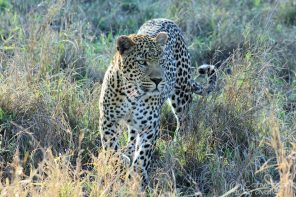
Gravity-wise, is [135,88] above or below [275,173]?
above

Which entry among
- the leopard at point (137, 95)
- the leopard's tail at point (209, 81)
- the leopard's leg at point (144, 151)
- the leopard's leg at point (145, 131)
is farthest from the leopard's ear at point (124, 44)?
the leopard's tail at point (209, 81)

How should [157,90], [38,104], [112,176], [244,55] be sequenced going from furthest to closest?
[244,55] < [38,104] < [157,90] < [112,176]

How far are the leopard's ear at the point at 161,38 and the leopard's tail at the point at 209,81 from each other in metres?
0.90

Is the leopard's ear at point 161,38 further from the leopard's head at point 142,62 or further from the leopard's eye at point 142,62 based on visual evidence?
the leopard's eye at point 142,62

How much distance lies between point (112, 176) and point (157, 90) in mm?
1374

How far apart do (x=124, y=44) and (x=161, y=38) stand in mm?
455

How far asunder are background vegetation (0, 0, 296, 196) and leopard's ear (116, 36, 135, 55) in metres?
0.91

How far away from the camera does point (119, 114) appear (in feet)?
25.1

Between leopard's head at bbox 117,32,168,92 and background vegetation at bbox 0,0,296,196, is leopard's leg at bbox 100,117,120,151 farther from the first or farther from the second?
leopard's head at bbox 117,32,168,92

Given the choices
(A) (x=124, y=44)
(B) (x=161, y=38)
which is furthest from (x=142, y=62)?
(B) (x=161, y=38)

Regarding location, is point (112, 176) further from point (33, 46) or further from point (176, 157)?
point (33, 46)

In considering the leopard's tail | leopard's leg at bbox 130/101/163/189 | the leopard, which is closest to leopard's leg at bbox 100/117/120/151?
the leopard

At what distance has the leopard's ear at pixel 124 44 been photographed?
7.53 m

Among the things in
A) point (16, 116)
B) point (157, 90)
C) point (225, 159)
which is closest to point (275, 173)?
point (225, 159)
